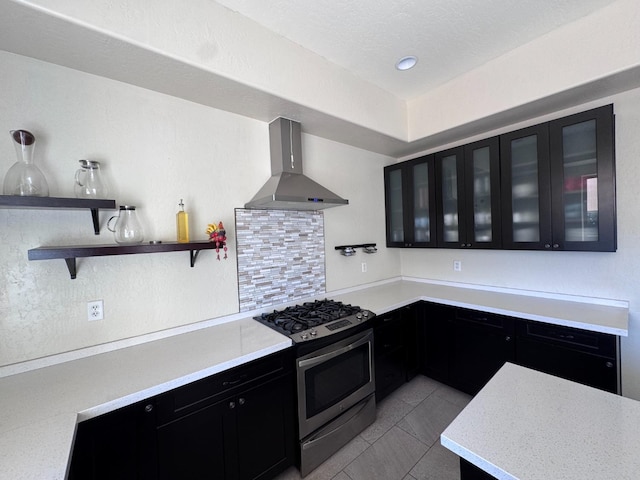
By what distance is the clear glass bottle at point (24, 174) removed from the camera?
1.22 metres

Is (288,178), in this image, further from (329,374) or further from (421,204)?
(421,204)

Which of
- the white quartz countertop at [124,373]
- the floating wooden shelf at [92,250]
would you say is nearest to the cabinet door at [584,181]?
the white quartz countertop at [124,373]

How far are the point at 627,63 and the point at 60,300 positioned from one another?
3579mm

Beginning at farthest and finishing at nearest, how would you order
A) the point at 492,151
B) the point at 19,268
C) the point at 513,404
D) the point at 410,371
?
the point at 410,371 < the point at 492,151 < the point at 19,268 < the point at 513,404

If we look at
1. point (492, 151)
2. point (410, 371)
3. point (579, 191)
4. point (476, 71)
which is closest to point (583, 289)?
point (579, 191)

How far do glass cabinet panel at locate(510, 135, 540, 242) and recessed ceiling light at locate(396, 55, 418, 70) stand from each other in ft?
3.46

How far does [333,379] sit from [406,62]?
8.16 feet

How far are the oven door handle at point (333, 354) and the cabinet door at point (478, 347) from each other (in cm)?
94

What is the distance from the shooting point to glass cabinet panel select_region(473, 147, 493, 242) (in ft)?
→ 7.84

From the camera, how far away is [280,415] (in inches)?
62.6

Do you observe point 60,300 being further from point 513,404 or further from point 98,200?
point 513,404

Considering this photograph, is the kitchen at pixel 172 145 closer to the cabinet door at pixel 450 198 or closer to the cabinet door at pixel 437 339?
the cabinet door at pixel 450 198

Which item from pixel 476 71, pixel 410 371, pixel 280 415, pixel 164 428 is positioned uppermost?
pixel 476 71

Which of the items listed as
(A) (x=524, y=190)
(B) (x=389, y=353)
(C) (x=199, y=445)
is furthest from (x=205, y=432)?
(A) (x=524, y=190)
